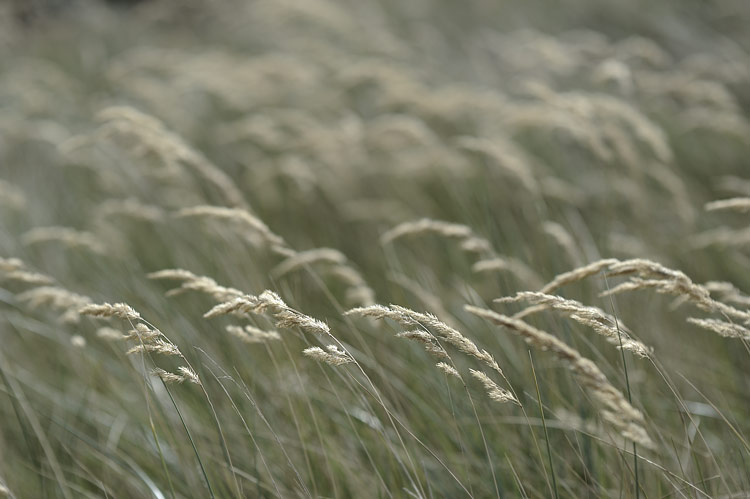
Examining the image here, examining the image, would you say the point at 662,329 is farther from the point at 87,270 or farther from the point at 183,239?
the point at 87,270

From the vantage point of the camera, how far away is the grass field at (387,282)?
133 cm

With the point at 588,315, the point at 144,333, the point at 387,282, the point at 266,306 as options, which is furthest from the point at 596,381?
the point at 387,282

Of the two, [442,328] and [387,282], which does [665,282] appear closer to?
[442,328]

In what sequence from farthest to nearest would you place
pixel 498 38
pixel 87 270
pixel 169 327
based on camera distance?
pixel 498 38, pixel 87 270, pixel 169 327

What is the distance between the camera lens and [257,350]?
1976 millimetres

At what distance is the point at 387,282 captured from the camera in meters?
2.42

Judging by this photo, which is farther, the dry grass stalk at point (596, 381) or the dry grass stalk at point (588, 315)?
the dry grass stalk at point (588, 315)

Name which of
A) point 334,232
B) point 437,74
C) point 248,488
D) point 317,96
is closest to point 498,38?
point 437,74

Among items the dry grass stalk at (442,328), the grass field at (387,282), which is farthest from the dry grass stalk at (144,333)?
the dry grass stalk at (442,328)

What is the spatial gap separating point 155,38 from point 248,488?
717cm

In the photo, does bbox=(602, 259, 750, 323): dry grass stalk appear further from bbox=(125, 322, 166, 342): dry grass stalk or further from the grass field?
bbox=(125, 322, 166, 342): dry grass stalk

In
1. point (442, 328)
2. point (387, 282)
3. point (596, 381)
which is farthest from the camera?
point (387, 282)

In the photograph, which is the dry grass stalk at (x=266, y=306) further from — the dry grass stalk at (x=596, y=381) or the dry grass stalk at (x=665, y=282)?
the dry grass stalk at (x=665, y=282)

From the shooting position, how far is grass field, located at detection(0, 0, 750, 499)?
133cm
